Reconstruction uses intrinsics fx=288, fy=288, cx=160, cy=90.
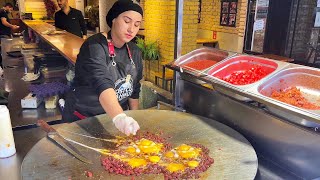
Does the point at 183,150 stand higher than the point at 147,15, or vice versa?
the point at 147,15

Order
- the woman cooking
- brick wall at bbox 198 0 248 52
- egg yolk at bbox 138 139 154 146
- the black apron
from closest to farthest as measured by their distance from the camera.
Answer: egg yolk at bbox 138 139 154 146 → the woman cooking → the black apron → brick wall at bbox 198 0 248 52

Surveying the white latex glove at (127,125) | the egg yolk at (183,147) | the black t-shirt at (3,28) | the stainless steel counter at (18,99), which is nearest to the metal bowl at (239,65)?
the egg yolk at (183,147)

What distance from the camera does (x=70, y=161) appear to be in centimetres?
135

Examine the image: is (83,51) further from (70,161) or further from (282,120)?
(282,120)

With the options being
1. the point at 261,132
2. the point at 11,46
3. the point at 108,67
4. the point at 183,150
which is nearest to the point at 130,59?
the point at 108,67

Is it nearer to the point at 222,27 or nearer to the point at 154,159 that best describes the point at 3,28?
the point at 222,27

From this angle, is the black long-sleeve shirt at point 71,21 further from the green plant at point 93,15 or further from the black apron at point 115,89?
the green plant at point 93,15

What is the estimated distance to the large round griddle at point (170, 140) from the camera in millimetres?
1254

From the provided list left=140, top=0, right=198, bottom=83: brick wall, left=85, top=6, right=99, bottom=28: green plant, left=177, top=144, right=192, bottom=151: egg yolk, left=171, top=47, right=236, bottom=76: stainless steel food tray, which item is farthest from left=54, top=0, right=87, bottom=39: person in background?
left=85, top=6, right=99, bottom=28: green plant

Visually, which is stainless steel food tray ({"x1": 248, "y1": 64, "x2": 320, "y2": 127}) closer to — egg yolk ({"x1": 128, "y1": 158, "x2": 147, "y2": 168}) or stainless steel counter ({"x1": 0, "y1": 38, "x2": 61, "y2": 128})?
egg yolk ({"x1": 128, "y1": 158, "x2": 147, "y2": 168})

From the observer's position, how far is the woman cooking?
169 centimetres

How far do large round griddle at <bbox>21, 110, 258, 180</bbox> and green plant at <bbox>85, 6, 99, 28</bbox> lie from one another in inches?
502

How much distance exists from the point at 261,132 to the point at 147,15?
19.1ft

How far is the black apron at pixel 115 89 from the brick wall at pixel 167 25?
397 cm
